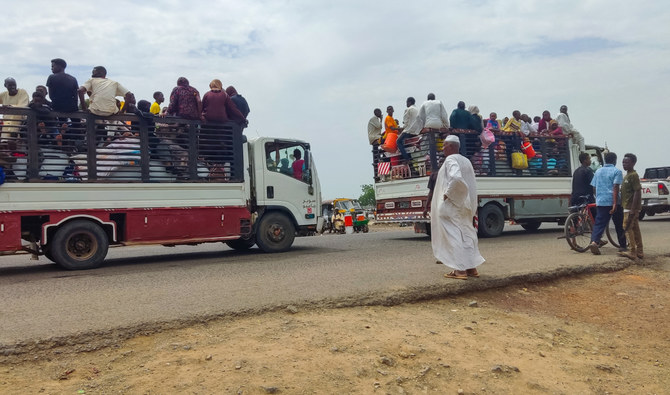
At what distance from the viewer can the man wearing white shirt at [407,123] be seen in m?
12.0

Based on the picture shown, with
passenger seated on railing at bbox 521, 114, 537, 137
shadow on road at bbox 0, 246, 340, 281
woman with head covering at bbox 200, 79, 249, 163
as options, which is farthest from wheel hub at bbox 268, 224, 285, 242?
passenger seated on railing at bbox 521, 114, 537, 137

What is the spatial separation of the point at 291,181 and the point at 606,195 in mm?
5455

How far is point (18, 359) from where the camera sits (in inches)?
148

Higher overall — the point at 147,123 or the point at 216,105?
the point at 216,105

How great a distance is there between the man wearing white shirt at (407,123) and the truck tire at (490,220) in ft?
7.06

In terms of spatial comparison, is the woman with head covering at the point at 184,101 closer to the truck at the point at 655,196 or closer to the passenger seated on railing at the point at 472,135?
the passenger seated on railing at the point at 472,135

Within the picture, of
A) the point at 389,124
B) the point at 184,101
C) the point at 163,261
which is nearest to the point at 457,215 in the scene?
the point at 184,101

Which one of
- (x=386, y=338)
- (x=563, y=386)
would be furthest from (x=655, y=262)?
(x=386, y=338)

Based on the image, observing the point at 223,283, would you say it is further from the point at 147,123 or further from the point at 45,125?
the point at 45,125

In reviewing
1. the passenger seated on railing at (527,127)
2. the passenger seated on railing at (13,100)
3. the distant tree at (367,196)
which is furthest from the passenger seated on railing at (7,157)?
the distant tree at (367,196)

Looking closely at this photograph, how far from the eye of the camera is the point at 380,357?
3.89 meters

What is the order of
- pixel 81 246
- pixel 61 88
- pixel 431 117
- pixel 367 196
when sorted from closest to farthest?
pixel 61 88 < pixel 81 246 < pixel 431 117 < pixel 367 196

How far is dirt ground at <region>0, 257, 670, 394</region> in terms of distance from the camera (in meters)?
3.49

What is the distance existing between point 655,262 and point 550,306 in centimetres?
355
